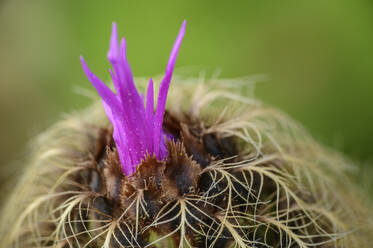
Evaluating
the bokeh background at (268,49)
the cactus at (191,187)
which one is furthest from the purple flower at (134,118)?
the bokeh background at (268,49)

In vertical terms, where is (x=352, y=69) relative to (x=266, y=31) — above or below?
below

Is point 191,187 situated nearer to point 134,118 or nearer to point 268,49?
point 134,118

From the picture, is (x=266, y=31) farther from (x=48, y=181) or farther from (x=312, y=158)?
(x=48, y=181)

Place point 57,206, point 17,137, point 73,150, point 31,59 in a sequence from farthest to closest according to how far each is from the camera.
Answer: point 31,59 → point 17,137 → point 73,150 → point 57,206

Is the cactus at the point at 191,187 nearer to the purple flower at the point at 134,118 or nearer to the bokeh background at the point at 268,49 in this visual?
the purple flower at the point at 134,118

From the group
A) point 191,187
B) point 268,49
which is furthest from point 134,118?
point 268,49

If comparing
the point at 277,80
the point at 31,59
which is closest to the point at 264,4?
the point at 277,80

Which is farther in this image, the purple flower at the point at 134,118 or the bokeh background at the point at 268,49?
the bokeh background at the point at 268,49
